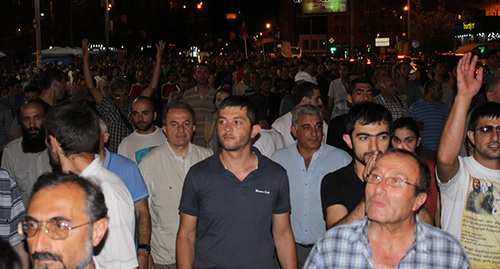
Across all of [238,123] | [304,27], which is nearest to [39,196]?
[238,123]

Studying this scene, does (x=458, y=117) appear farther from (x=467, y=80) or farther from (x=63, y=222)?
(x=63, y=222)

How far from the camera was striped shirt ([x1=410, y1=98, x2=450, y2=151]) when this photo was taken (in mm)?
8883

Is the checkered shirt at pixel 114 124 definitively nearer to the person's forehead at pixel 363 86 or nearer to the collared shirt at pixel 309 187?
the collared shirt at pixel 309 187

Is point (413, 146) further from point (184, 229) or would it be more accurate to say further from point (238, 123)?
point (184, 229)

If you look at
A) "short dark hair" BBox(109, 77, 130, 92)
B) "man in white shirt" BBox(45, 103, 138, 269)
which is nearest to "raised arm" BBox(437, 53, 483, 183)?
"man in white shirt" BBox(45, 103, 138, 269)

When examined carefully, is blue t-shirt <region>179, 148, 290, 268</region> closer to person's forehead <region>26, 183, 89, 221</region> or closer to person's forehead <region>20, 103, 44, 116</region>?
person's forehead <region>26, 183, 89, 221</region>

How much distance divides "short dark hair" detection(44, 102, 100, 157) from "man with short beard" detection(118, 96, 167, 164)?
8.14 ft

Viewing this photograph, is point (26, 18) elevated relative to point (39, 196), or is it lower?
elevated

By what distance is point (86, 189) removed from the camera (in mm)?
3000

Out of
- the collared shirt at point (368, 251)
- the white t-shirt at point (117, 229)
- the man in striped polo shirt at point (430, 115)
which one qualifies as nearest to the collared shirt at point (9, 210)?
the white t-shirt at point (117, 229)

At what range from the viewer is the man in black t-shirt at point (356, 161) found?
441cm

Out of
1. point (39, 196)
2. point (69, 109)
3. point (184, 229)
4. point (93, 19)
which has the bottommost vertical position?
point (184, 229)

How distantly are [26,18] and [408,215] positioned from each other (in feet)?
254

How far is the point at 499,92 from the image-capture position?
7.03m
